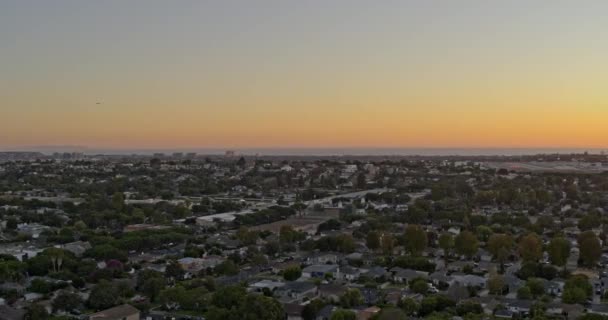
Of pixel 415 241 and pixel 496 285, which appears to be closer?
pixel 496 285

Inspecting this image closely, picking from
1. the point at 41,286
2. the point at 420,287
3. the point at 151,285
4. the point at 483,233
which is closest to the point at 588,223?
the point at 483,233

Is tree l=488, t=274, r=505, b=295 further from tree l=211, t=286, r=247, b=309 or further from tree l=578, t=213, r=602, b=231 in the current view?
tree l=578, t=213, r=602, b=231

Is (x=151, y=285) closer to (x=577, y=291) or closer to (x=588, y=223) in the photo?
(x=577, y=291)

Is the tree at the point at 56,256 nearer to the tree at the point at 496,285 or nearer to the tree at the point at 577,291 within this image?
the tree at the point at 496,285

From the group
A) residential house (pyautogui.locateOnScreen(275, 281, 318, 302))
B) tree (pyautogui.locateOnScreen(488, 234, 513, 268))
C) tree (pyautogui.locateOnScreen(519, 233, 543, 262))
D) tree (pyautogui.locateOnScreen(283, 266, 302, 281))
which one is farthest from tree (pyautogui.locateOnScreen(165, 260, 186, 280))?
tree (pyautogui.locateOnScreen(519, 233, 543, 262))

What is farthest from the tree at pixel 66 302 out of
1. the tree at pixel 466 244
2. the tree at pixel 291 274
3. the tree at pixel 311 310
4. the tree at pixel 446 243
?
the tree at pixel 466 244

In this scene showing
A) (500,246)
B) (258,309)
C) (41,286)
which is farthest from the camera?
(500,246)
